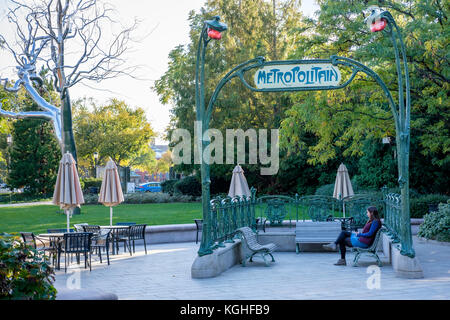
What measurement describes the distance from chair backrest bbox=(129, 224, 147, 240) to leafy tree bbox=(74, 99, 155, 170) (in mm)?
40999

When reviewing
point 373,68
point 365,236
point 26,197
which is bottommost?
point 365,236

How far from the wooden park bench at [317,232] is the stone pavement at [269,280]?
40 centimetres

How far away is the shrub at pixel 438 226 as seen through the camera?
15.0 metres

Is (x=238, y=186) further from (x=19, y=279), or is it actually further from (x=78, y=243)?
(x=19, y=279)

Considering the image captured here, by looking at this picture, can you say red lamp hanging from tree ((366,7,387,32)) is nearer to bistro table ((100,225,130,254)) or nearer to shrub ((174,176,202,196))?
bistro table ((100,225,130,254))

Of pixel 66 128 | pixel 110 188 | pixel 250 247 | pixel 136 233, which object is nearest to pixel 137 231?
pixel 136 233

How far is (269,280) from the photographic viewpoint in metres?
9.98

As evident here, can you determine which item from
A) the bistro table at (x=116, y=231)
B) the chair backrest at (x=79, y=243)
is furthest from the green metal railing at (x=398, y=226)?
the bistro table at (x=116, y=231)

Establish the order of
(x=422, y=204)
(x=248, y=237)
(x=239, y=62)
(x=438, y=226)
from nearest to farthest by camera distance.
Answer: (x=248, y=237), (x=438, y=226), (x=422, y=204), (x=239, y=62)

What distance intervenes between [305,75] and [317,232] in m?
5.20

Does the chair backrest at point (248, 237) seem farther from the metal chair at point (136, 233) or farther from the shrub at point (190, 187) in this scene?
the shrub at point (190, 187)

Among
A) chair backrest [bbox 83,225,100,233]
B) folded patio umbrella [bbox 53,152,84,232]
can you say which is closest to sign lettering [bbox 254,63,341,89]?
chair backrest [bbox 83,225,100,233]

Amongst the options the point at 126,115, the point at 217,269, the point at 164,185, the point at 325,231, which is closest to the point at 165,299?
the point at 217,269
